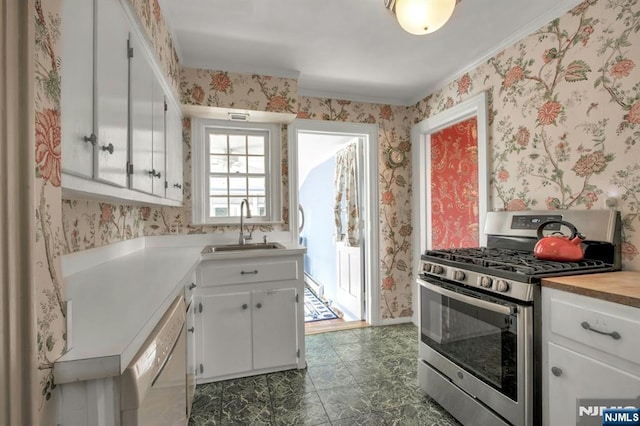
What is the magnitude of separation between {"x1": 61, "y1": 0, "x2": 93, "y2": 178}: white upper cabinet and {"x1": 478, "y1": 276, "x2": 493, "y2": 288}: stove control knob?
5.44ft

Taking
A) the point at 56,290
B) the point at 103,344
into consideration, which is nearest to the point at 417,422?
the point at 103,344

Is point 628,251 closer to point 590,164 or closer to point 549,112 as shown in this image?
point 590,164

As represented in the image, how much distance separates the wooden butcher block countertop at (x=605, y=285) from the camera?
42.5 inches

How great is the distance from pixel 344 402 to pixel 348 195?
7.31 feet

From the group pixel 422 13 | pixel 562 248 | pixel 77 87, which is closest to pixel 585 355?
pixel 562 248

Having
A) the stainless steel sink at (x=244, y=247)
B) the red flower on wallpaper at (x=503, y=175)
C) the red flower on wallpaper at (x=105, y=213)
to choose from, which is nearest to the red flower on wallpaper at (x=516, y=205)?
the red flower on wallpaper at (x=503, y=175)

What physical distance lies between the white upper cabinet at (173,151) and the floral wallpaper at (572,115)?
2.33 metres

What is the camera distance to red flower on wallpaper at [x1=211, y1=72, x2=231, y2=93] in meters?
2.49

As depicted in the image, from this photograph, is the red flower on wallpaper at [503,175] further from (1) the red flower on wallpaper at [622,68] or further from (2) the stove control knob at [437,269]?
(2) the stove control knob at [437,269]

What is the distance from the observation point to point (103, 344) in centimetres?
69

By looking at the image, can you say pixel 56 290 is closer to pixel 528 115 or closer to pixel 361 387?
pixel 361 387

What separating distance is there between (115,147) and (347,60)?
75.5 inches

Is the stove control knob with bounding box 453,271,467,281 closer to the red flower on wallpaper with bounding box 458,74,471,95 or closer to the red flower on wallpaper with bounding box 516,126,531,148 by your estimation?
the red flower on wallpaper with bounding box 516,126,531,148

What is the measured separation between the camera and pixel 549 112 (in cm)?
193
